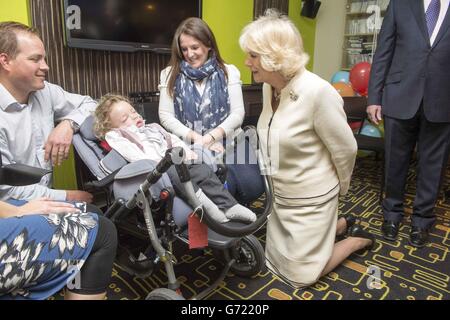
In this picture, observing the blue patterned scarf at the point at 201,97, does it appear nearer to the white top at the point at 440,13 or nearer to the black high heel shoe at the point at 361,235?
the black high heel shoe at the point at 361,235

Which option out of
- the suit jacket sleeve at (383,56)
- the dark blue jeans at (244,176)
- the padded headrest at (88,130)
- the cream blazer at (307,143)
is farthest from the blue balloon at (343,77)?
the padded headrest at (88,130)

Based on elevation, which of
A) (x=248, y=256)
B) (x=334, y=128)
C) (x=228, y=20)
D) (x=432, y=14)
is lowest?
(x=248, y=256)

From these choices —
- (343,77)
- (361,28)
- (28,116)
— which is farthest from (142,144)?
(361,28)

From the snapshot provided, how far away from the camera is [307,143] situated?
56.1 inches

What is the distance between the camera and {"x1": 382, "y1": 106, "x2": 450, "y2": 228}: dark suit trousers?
6.08ft

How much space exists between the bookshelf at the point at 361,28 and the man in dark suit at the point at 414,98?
2.30 m

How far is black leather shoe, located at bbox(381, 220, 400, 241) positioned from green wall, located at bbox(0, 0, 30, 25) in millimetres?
2526

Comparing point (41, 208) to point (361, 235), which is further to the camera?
point (361, 235)

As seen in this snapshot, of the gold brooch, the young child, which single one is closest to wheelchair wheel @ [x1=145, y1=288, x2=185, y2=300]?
the young child

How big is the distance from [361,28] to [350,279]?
3.56 meters

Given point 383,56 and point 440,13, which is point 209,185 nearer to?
point 383,56

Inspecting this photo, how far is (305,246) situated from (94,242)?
36.9 inches

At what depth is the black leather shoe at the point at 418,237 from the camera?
1.89 metres

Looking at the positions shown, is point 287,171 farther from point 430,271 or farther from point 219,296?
point 430,271
